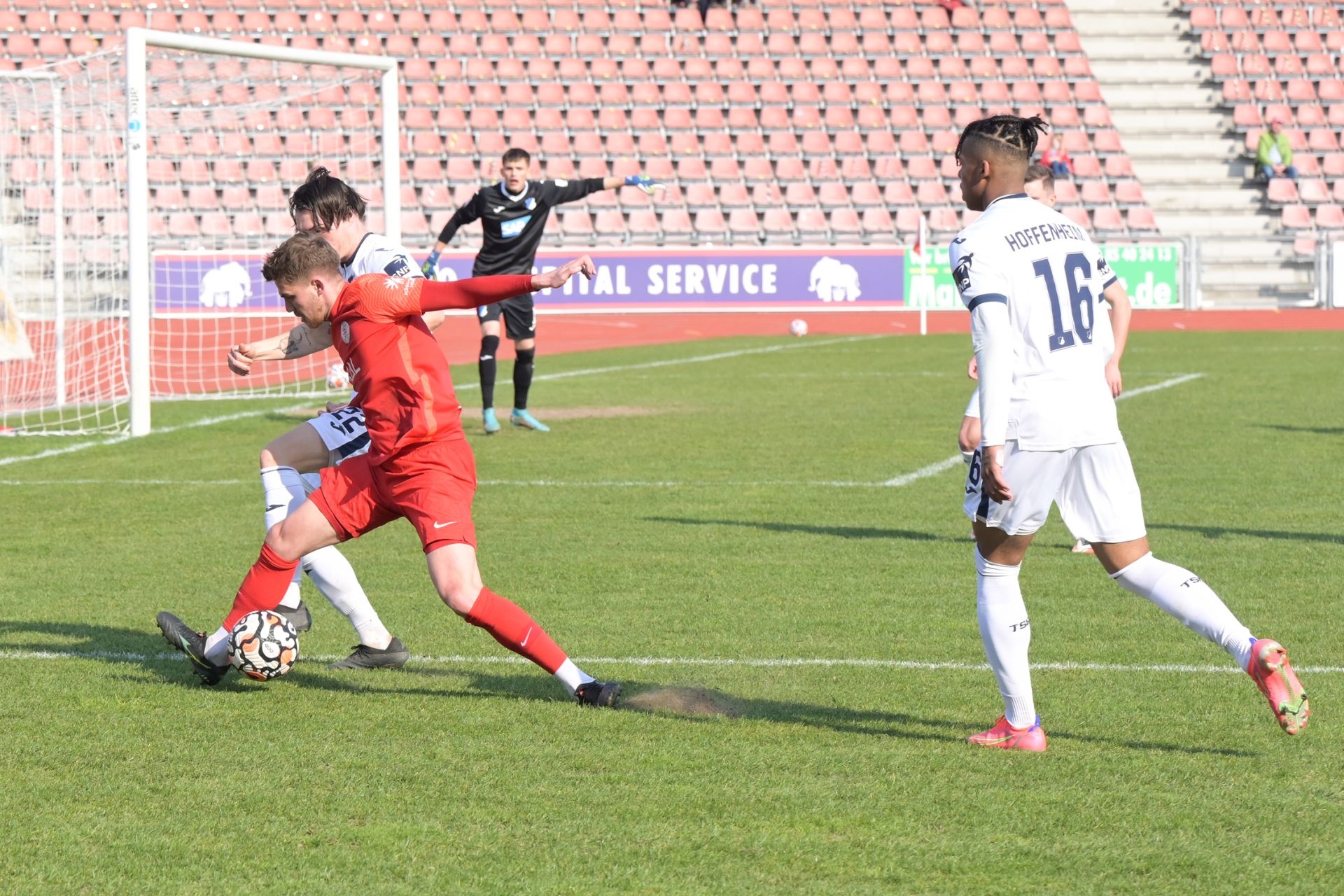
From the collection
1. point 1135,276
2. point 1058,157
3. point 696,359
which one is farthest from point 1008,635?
point 1058,157

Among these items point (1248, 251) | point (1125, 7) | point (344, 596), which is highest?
point (1125, 7)

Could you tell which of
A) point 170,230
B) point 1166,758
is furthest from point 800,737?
point 170,230

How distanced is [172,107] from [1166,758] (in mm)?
15735

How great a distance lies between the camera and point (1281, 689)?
464 cm

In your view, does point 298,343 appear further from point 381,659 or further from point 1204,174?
point 1204,174

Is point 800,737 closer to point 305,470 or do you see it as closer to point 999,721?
point 999,721

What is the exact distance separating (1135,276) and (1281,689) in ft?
86.2

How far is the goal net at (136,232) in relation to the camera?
47.2ft

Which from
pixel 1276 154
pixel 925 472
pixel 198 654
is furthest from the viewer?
pixel 1276 154

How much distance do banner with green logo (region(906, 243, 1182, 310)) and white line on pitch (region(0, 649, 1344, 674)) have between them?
23312 millimetres

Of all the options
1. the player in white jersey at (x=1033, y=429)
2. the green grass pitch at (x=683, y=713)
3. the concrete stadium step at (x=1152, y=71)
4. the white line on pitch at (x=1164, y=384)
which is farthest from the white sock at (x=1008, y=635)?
the concrete stadium step at (x=1152, y=71)

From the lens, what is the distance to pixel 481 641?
6578 millimetres

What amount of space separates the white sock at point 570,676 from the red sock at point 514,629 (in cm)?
2

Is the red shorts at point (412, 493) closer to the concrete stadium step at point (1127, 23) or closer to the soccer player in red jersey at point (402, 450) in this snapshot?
the soccer player in red jersey at point (402, 450)
